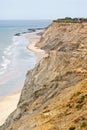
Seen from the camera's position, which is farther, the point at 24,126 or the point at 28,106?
the point at 28,106

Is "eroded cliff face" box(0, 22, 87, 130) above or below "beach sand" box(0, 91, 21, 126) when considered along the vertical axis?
above

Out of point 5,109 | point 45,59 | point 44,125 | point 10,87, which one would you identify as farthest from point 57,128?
point 10,87

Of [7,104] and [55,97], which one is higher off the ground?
[55,97]

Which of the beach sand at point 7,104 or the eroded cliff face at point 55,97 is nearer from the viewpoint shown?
the eroded cliff face at point 55,97

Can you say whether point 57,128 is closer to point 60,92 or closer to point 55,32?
point 60,92

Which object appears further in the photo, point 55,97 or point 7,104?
point 7,104

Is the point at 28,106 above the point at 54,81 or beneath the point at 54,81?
beneath

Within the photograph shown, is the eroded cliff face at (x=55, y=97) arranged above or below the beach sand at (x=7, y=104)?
above

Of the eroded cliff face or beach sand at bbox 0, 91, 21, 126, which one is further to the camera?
beach sand at bbox 0, 91, 21, 126
